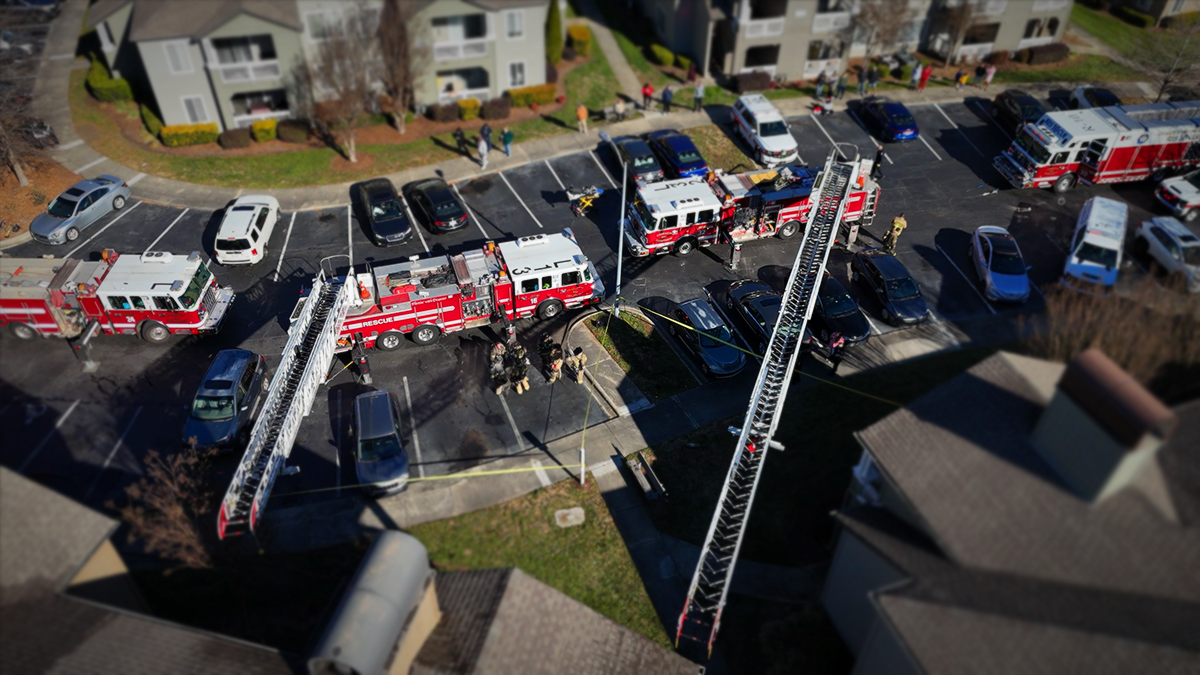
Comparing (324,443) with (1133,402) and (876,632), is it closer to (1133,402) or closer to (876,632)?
(876,632)

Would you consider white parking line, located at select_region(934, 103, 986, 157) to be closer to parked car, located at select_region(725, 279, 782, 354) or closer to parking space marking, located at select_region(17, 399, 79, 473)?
parked car, located at select_region(725, 279, 782, 354)

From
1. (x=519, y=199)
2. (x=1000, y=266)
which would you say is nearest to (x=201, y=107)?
(x=519, y=199)

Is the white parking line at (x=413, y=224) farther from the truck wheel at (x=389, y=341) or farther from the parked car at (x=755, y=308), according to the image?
the parked car at (x=755, y=308)

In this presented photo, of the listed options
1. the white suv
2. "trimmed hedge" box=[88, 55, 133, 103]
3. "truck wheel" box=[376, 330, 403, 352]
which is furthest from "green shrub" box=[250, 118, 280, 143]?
the white suv

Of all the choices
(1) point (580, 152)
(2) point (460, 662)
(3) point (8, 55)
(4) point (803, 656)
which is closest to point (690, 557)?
(4) point (803, 656)

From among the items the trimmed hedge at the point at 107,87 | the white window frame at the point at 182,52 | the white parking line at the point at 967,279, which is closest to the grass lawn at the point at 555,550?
the white parking line at the point at 967,279

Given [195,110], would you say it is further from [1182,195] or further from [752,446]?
[1182,195]
